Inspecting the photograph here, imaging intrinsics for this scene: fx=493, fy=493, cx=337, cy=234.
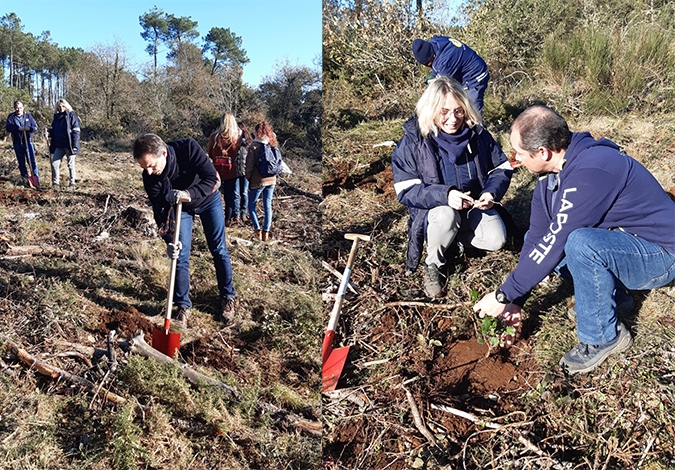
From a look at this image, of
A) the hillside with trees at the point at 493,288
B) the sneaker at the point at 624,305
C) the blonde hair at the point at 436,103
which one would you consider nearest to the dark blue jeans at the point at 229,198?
the hillside with trees at the point at 493,288

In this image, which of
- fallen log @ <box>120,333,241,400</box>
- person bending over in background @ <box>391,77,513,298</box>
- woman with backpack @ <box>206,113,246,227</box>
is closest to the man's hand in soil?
person bending over in background @ <box>391,77,513,298</box>

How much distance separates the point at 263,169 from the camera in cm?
475

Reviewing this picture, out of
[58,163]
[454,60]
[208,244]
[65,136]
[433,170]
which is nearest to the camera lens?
[433,170]

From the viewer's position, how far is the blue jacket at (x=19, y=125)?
19.4 feet

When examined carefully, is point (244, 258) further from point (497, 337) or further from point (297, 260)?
point (497, 337)

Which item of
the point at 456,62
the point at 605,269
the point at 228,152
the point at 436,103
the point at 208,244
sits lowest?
the point at 208,244

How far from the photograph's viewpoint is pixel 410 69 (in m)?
5.14

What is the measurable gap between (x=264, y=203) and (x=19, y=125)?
3.50m

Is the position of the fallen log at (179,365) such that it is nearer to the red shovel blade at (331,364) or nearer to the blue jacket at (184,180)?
the red shovel blade at (331,364)

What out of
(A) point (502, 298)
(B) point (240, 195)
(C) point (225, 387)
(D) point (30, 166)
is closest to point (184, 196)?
(C) point (225, 387)

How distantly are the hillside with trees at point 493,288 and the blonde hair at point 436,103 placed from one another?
2.70 ft

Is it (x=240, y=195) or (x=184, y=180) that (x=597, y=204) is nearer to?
(x=184, y=180)

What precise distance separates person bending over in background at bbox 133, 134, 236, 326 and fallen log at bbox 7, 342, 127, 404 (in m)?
0.78

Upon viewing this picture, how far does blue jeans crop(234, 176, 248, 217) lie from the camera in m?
5.16
